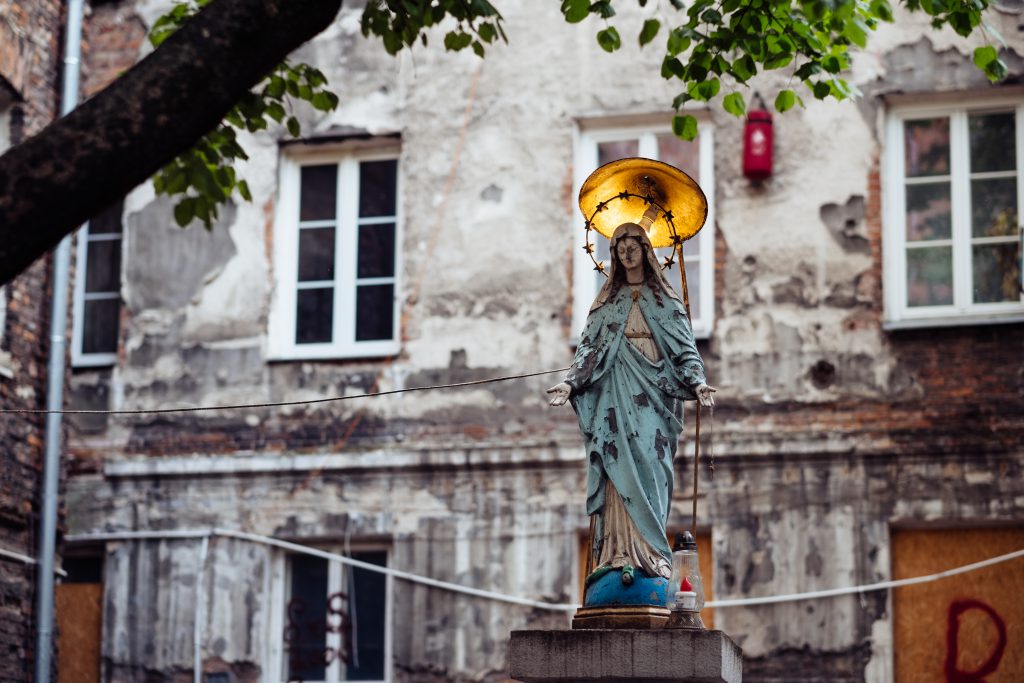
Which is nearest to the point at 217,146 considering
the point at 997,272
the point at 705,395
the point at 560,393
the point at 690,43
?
the point at 690,43

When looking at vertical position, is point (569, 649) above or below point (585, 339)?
below

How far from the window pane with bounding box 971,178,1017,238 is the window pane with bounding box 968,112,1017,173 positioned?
120mm

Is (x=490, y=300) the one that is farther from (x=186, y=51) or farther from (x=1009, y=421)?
(x=186, y=51)

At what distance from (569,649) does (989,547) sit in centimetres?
558

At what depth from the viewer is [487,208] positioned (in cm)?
1565

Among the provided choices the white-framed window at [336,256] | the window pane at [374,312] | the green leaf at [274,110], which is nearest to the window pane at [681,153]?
the white-framed window at [336,256]

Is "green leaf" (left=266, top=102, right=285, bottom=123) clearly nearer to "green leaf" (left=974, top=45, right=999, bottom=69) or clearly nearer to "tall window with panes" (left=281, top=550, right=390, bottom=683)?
"tall window with panes" (left=281, top=550, right=390, bottom=683)

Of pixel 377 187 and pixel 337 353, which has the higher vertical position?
pixel 377 187

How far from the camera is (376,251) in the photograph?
15992 millimetres

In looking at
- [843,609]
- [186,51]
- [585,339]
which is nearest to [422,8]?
[585,339]

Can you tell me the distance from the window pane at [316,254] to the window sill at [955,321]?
15.1ft

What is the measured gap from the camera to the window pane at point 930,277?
14.7m

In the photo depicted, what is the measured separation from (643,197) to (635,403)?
1.27 m

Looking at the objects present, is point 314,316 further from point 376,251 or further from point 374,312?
point 376,251
